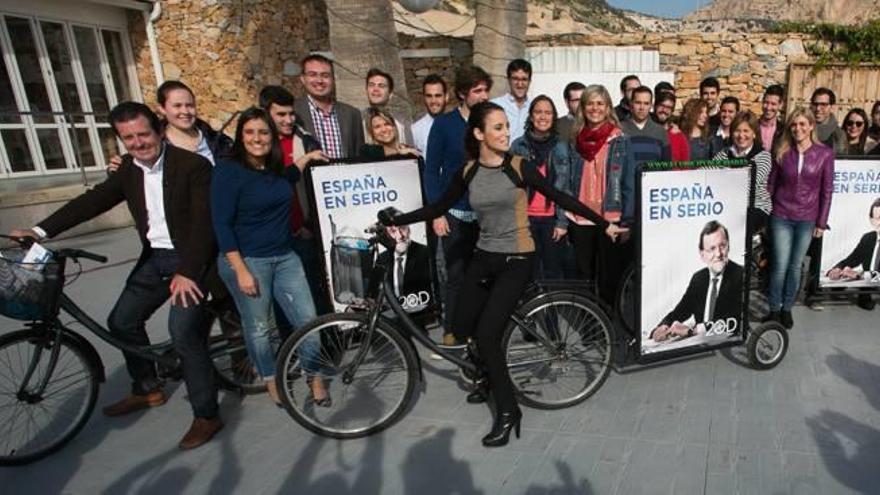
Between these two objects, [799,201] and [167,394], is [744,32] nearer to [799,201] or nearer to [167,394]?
[799,201]

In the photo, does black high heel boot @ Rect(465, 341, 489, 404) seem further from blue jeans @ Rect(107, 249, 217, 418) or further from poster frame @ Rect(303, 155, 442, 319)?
blue jeans @ Rect(107, 249, 217, 418)

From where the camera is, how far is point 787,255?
158 inches

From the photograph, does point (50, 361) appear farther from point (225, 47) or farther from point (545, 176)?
point (225, 47)

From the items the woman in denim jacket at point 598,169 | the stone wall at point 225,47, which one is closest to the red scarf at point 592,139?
the woman in denim jacket at point 598,169

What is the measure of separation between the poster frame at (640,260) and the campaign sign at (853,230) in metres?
1.59

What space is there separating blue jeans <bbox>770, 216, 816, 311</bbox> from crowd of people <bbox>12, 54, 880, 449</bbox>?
0.01 meters

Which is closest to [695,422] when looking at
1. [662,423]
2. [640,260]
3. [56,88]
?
[662,423]

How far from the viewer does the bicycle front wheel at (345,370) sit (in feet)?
9.50

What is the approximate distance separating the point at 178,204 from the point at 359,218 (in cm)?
123

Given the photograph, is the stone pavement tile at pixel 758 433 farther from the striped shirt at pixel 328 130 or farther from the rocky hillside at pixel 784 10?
the rocky hillside at pixel 784 10

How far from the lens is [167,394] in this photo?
11.7 ft

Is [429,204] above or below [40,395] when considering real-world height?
above

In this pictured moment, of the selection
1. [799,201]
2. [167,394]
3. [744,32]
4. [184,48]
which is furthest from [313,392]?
[744,32]

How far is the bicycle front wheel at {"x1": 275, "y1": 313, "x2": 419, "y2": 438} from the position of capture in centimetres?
290
